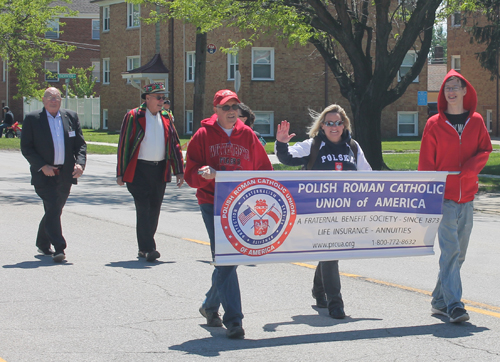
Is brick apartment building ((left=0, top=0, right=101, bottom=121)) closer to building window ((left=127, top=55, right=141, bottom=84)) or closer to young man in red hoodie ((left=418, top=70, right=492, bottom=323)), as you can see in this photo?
building window ((left=127, top=55, right=141, bottom=84))

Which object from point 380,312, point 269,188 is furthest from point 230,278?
point 380,312

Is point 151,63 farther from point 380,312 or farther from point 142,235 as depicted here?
point 380,312

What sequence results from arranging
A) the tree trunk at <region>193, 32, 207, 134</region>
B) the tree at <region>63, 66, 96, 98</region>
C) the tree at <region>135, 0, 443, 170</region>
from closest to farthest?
1. the tree at <region>135, 0, 443, 170</region>
2. the tree trunk at <region>193, 32, 207, 134</region>
3. the tree at <region>63, 66, 96, 98</region>

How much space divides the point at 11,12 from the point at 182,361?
37153 millimetres

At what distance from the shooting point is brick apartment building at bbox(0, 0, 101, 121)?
60.2 metres

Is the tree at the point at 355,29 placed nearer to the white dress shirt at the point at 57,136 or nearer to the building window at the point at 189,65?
the white dress shirt at the point at 57,136

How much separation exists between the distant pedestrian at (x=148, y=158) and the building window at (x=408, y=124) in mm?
33609

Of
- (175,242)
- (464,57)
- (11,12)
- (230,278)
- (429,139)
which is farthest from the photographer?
(464,57)

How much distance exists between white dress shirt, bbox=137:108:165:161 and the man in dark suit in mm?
838

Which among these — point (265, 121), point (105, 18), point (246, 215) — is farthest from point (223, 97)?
point (105, 18)

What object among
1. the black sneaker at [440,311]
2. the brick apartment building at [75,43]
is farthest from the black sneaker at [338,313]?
the brick apartment building at [75,43]

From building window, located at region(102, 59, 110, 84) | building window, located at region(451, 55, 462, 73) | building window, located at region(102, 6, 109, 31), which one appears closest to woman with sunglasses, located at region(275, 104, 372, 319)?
building window, located at region(102, 6, 109, 31)

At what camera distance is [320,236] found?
5926 millimetres

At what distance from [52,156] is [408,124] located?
34428mm
